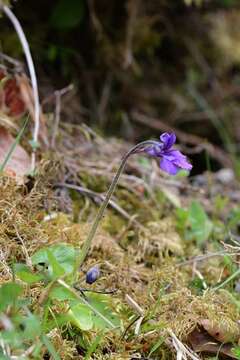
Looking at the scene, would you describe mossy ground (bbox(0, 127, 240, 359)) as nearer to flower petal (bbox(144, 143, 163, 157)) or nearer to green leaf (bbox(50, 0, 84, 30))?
flower petal (bbox(144, 143, 163, 157))

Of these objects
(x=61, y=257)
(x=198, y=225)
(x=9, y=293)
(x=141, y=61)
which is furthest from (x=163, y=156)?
(x=141, y=61)

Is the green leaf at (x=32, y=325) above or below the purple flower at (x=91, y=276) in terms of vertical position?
above

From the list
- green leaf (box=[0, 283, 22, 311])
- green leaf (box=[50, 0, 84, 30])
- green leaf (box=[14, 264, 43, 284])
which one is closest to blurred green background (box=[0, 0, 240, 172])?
green leaf (box=[50, 0, 84, 30])

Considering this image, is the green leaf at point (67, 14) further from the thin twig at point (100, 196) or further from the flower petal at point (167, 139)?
the flower petal at point (167, 139)

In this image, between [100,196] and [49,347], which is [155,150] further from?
[100,196]

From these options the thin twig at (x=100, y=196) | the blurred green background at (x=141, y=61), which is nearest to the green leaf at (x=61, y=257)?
the thin twig at (x=100, y=196)

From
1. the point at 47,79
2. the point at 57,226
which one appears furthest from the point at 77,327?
the point at 47,79

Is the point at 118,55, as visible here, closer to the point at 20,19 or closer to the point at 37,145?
the point at 20,19
